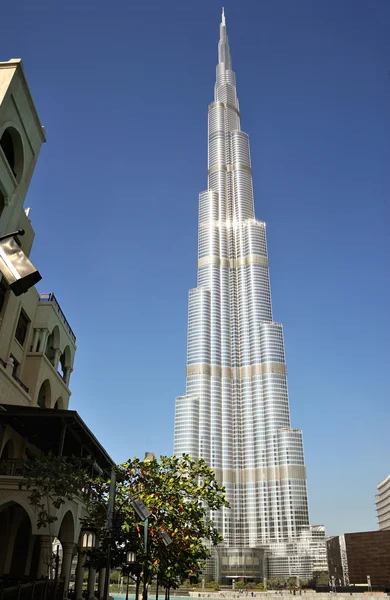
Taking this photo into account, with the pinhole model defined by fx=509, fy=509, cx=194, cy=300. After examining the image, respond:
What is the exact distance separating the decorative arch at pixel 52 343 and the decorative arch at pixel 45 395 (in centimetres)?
212

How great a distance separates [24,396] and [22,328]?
5172mm

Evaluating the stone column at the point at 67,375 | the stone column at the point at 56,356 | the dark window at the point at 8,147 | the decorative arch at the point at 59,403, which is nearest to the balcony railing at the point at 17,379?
the stone column at the point at 56,356

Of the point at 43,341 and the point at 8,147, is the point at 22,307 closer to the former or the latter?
the point at 43,341

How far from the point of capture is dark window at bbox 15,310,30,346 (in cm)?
3471

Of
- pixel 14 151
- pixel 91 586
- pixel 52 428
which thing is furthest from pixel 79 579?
pixel 14 151

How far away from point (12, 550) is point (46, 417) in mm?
10304

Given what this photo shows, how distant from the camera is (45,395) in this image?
38.5 metres

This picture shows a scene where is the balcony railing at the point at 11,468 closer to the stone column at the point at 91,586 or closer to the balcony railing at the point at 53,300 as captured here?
the stone column at the point at 91,586

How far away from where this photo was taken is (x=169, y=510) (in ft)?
85.3

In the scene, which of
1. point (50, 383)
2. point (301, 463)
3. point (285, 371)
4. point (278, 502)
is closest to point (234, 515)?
point (278, 502)

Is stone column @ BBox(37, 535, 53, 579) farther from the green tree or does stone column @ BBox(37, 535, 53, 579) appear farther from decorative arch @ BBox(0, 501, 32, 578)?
decorative arch @ BBox(0, 501, 32, 578)

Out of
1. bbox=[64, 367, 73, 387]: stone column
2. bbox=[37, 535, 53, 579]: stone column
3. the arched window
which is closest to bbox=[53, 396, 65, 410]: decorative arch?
bbox=[64, 367, 73, 387]: stone column

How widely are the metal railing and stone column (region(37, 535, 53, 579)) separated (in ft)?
2.66

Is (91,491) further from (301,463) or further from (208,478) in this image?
(301,463)
